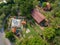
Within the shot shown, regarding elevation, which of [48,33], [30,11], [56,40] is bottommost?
[56,40]

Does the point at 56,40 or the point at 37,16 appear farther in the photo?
the point at 37,16

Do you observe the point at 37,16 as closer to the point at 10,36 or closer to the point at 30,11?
the point at 30,11

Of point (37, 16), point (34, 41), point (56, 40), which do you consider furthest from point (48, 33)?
point (37, 16)

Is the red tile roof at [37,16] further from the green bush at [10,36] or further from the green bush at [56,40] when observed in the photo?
the green bush at [56,40]

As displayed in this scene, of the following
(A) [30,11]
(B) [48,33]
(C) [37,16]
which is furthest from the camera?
(A) [30,11]

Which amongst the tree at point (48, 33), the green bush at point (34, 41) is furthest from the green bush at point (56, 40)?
the green bush at point (34, 41)

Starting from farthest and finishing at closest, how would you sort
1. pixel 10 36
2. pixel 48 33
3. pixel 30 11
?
pixel 30 11, pixel 10 36, pixel 48 33

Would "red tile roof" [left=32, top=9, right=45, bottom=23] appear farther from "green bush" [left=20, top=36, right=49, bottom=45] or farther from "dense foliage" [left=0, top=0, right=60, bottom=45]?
"green bush" [left=20, top=36, right=49, bottom=45]

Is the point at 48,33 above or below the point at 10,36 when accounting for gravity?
above
